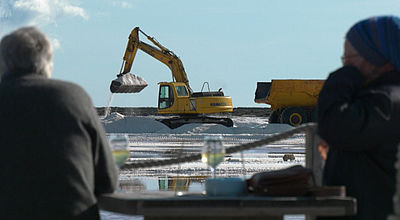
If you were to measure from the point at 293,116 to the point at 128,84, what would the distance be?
6.75 m

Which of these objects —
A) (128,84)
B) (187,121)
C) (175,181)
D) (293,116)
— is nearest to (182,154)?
(175,181)

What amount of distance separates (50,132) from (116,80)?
94.9ft

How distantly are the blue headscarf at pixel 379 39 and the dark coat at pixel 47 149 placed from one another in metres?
1.01

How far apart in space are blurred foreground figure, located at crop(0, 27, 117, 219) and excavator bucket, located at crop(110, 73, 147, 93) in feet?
93.7

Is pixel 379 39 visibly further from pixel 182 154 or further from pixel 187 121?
pixel 187 121

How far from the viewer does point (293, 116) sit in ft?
105

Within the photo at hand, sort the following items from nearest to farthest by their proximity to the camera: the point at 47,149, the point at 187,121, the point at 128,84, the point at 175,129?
1. the point at 47,149
2. the point at 128,84
3. the point at 175,129
4. the point at 187,121

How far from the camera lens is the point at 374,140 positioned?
2703 millimetres

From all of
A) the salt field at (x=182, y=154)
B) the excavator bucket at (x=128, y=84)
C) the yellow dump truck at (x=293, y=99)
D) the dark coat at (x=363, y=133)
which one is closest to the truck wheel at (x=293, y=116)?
the yellow dump truck at (x=293, y=99)

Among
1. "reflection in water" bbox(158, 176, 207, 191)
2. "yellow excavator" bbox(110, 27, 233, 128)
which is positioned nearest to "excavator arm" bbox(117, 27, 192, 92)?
"yellow excavator" bbox(110, 27, 233, 128)

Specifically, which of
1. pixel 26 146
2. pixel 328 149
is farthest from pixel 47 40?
pixel 328 149

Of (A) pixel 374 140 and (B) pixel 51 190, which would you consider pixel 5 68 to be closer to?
(B) pixel 51 190

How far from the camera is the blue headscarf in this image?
9.00 feet

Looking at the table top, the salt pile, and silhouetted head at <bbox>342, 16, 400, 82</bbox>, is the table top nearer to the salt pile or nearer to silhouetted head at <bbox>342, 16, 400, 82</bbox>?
silhouetted head at <bbox>342, 16, 400, 82</bbox>
